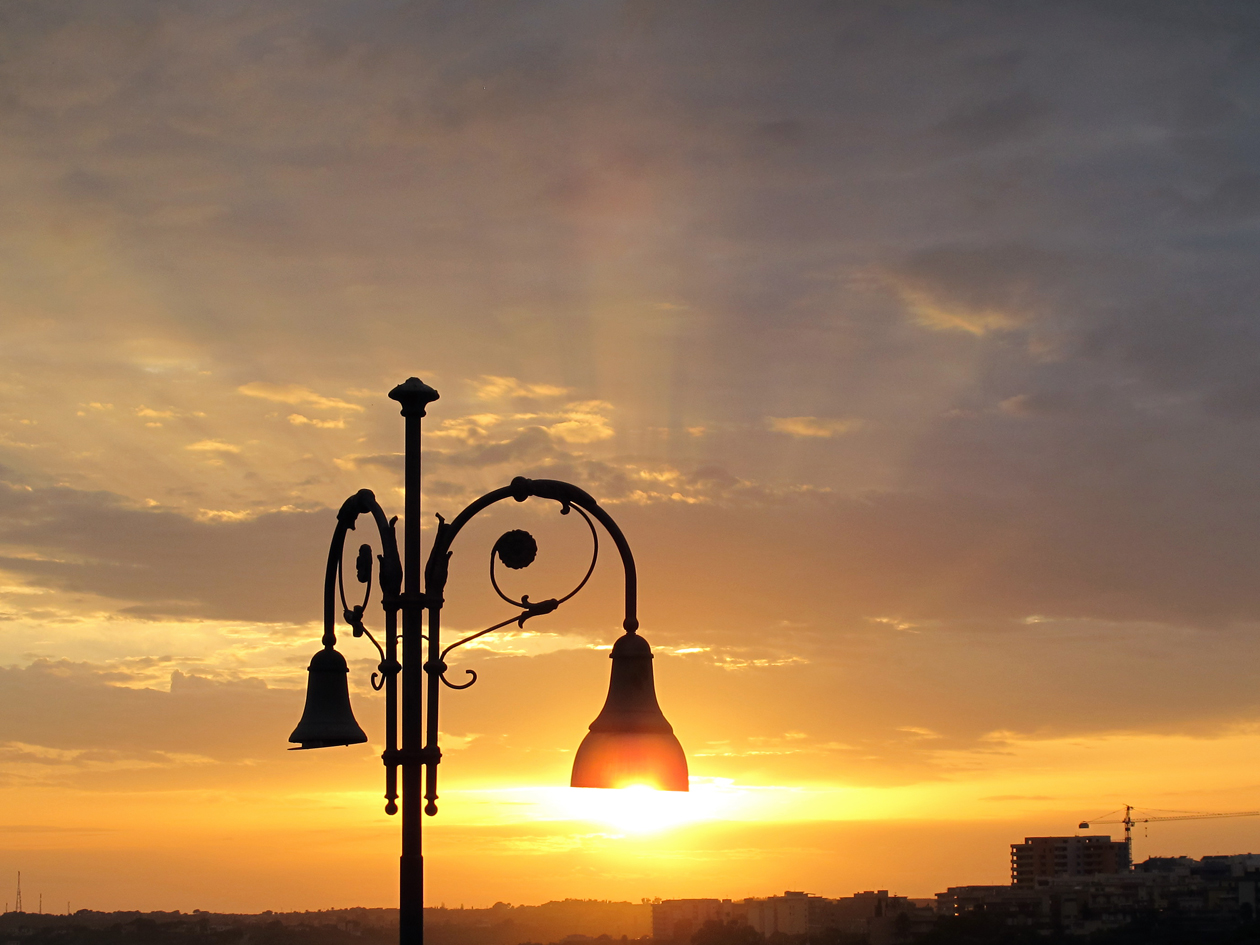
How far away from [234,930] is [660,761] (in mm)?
167653

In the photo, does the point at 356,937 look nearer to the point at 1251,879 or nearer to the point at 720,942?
the point at 720,942

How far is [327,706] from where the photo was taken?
32.7ft

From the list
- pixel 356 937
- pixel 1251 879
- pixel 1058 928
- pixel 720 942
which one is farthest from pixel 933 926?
pixel 356 937

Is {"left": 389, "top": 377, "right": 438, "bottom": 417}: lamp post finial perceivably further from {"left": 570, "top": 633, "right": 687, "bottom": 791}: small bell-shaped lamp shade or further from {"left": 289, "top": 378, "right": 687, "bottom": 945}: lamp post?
{"left": 570, "top": 633, "right": 687, "bottom": 791}: small bell-shaped lamp shade

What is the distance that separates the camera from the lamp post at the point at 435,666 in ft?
29.2

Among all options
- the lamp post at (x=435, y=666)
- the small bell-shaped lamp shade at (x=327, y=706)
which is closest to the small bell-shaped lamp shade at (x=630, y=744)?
the lamp post at (x=435, y=666)

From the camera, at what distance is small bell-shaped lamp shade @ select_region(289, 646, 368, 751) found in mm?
9836

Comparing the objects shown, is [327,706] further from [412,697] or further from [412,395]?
Answer: [412,395]

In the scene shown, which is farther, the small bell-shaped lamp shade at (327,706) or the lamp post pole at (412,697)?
the small bell-shaped lamp shade at (327,706)

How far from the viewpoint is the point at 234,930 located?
16150cm

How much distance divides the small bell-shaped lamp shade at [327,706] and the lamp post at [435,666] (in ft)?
1.87

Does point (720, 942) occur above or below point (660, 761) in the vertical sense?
below

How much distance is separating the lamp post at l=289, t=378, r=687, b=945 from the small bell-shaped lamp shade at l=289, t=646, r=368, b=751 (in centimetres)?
57

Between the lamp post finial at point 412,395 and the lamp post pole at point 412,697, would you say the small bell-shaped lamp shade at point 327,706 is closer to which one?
the lamp post pole at point 412,697
